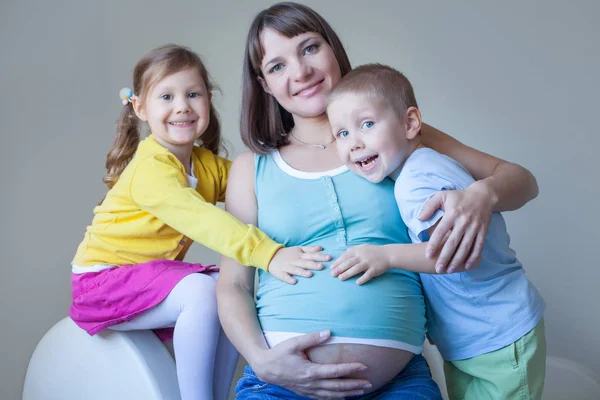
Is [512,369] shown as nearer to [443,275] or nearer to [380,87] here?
[443,275]

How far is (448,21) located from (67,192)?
5.69 feet

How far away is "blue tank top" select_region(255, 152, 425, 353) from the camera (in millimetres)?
1439

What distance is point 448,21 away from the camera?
114 inches

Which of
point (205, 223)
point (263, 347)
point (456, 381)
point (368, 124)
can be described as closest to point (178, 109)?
point (205, 223)

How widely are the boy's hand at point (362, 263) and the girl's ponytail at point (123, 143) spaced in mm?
946

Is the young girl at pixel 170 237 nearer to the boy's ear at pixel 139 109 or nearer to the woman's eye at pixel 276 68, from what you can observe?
the boy's ear at pixel 139 109

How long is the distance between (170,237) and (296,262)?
1.73 ft

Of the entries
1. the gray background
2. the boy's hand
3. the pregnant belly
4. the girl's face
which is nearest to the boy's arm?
the boy's hand

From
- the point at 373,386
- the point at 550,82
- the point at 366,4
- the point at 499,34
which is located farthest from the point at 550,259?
the point at 373,386

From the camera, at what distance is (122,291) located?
1795 millimetres

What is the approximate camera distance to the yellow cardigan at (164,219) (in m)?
1.56

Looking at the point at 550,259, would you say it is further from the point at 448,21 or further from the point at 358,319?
the point at 358,319

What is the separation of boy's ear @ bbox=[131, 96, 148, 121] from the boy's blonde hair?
712mm

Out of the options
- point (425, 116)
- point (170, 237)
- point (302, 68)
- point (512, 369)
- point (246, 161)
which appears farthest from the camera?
point (425, 116)
